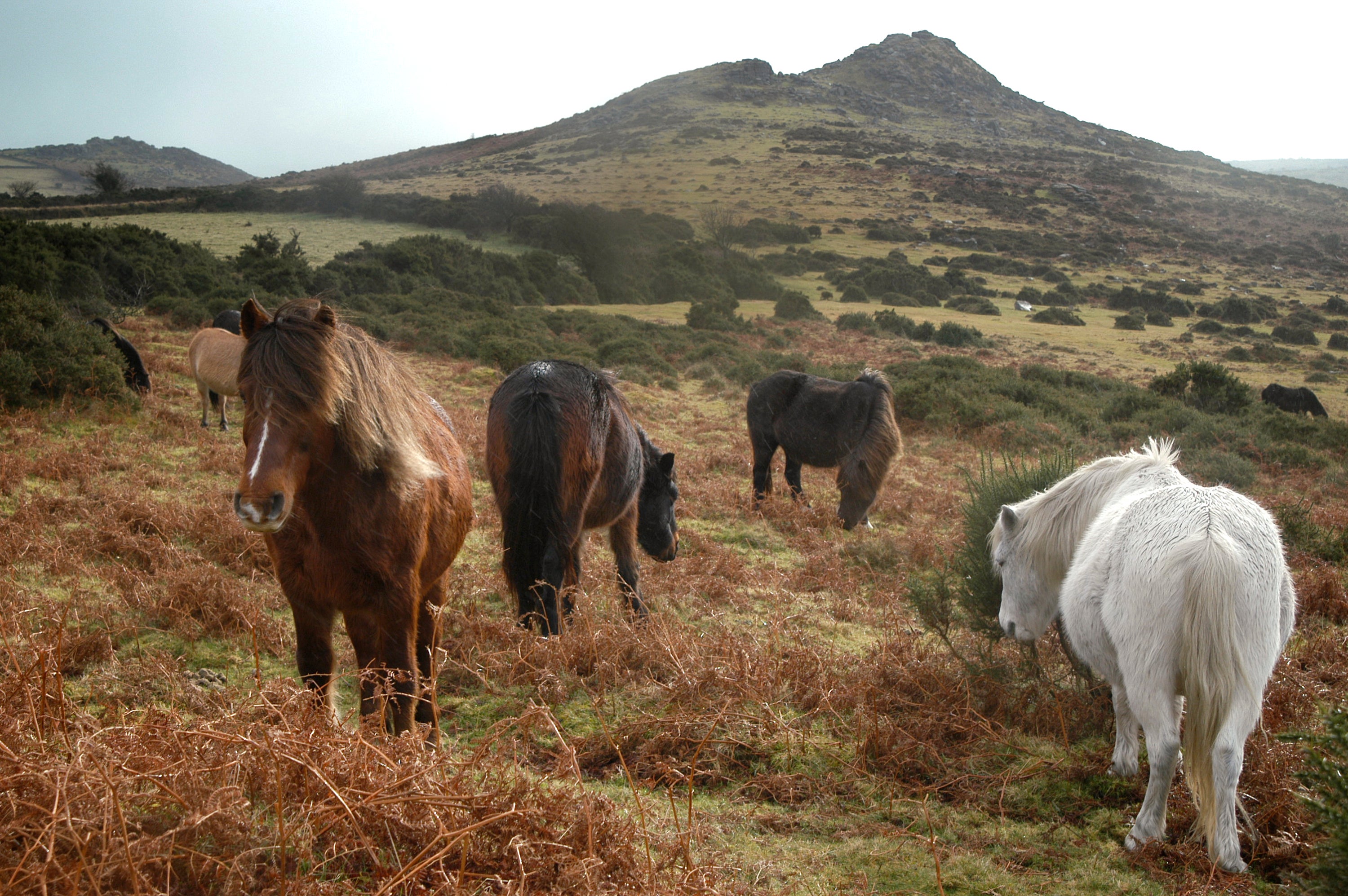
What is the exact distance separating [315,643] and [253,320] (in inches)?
49.4

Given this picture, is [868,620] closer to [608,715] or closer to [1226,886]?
[608,715]

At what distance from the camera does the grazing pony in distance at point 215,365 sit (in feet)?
28.6

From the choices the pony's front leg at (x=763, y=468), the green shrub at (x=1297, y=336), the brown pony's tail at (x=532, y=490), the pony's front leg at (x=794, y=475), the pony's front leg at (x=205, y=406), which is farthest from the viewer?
the green shrub at (x=1297, y=336)

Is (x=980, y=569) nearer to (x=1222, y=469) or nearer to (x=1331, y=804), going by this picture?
(x=1331, y=804)

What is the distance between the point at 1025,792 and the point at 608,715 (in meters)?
1.96

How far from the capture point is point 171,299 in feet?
52.2

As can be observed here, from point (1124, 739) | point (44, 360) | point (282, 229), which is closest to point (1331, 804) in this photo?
point (1124, 739)

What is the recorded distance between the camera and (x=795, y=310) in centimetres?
2956

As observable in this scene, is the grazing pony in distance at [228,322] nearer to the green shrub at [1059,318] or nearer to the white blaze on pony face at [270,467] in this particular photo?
the white blaze on pony face at [270,467]

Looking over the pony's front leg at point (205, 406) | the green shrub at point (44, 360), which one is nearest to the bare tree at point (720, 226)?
the pony's front leg at point (205, 406)

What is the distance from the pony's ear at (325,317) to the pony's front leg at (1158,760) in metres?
3.29

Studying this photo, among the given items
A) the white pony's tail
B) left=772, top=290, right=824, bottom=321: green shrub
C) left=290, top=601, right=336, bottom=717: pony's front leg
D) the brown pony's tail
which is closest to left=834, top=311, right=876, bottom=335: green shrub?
left=772, top=290, right=824, bottom=321: green shrub

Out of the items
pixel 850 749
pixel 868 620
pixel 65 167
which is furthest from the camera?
pixel 65 167

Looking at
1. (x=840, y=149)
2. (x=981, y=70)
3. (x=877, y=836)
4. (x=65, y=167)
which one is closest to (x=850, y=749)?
(x=877, y=836)
